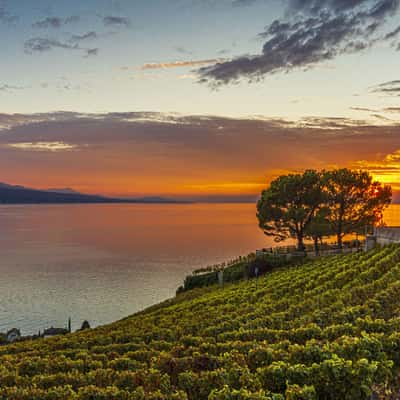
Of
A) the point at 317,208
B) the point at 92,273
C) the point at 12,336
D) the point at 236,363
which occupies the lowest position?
the point at 92,273

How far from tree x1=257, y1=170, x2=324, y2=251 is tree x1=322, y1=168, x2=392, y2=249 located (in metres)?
1.77

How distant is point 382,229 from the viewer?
45094mm

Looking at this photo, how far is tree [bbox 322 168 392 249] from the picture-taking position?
56469mm

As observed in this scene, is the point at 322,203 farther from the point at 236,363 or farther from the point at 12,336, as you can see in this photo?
the point at 236,363

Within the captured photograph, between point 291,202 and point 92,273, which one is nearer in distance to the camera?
point 291,202

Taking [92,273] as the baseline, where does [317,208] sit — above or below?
above

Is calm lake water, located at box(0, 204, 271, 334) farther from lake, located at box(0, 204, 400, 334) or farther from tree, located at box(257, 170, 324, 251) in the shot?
tree, located at box(257, 170, 324, 251)

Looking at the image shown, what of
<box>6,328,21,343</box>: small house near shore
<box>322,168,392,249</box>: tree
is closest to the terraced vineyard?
<box>6,328,21,343</box>: small house near shore

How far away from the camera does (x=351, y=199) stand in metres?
56.8

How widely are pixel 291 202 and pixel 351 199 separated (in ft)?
27.6

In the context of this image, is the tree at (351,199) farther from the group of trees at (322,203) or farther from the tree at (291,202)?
the tree at (291,202)

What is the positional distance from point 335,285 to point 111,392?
71.8 ft

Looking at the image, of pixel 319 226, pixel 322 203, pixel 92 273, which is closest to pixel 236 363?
pixel 319 226

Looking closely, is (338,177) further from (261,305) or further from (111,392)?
(111,392)
